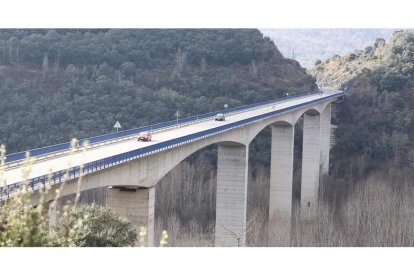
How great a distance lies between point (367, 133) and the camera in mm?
81250

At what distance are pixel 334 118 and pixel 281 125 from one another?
27.4 meters

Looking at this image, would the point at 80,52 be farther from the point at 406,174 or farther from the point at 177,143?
Answer: the point at 177,143

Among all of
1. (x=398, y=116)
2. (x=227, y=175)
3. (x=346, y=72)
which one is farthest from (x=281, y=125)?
(x=346, y=72)

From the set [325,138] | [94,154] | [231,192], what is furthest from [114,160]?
[325,138]

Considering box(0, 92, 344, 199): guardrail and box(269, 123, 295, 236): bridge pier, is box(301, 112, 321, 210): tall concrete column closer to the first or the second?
box(269, 123, 295, 236): bridge pier

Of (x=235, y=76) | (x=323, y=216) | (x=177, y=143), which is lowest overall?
(x=323, y=216)

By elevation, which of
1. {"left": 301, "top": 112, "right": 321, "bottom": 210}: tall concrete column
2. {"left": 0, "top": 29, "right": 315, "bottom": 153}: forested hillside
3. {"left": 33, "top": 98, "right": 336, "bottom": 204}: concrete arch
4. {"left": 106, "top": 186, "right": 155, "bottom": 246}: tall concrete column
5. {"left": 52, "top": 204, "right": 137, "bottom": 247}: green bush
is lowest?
{"left": 52, "top": 204, "right": 137, "bottom": 247}: green bush

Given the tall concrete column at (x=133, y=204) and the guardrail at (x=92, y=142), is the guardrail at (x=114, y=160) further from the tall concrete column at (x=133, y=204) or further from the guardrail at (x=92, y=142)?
the tall concrete column at (x=133, y=204)

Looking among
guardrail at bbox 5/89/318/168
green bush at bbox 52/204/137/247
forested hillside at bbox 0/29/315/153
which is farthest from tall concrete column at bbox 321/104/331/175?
green bush at bbox 52/204/137/247

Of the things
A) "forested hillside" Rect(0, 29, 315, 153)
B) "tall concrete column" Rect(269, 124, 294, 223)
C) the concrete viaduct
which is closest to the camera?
the concrete viaduct

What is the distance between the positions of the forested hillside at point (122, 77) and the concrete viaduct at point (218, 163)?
9.31 metres

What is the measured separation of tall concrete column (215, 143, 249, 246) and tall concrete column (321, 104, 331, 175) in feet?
93.8

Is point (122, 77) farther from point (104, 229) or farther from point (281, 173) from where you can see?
point (104, 229)

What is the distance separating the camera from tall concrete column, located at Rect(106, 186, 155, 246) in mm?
30812
